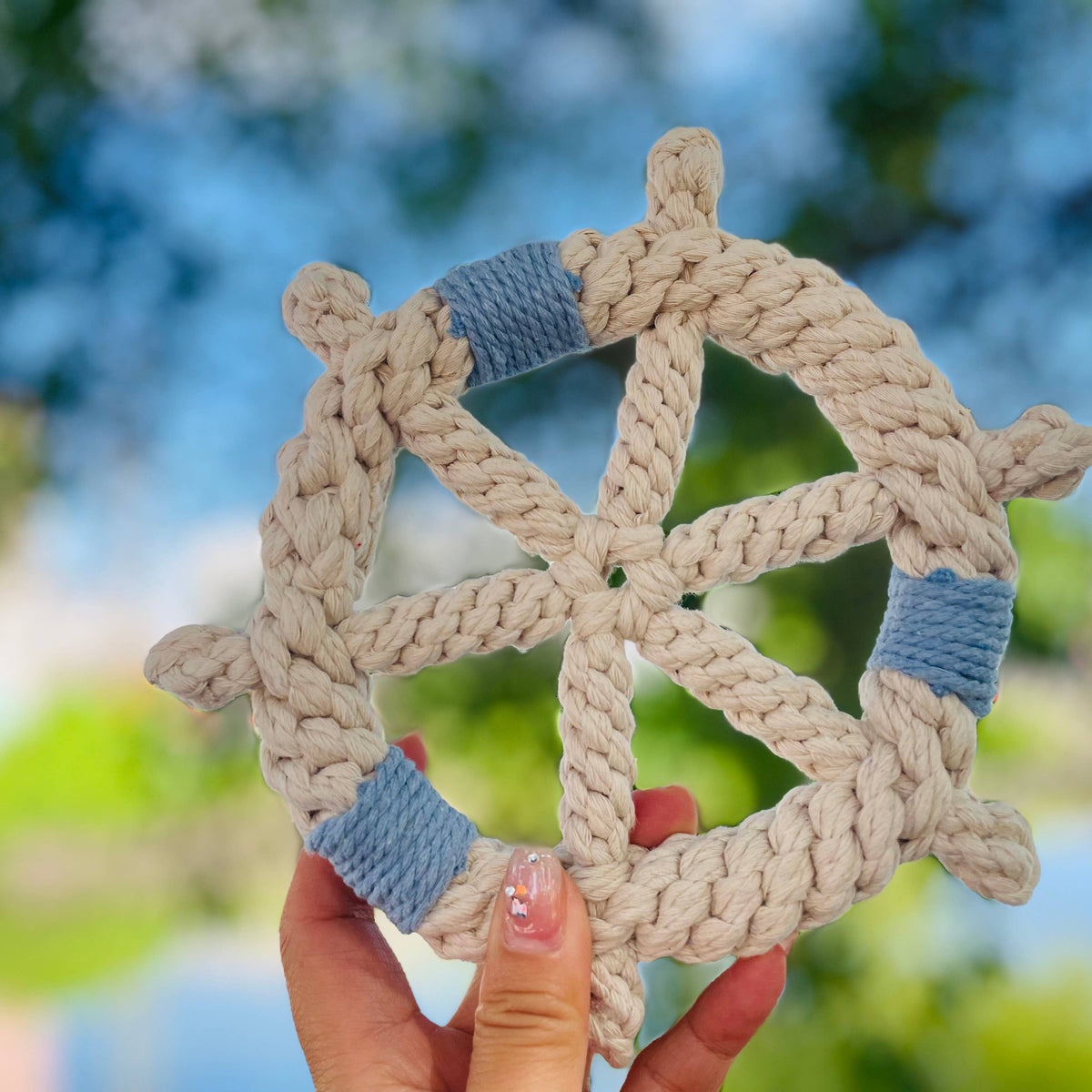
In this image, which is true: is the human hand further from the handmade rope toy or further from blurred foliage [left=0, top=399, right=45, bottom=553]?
blurred foliage [left=0, top=399, right=45, bottom=553]

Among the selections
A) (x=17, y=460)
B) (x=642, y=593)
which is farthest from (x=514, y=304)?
(x=17, y=460)

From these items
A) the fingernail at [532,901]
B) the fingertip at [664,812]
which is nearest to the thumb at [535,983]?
the fingernail at [532,901]

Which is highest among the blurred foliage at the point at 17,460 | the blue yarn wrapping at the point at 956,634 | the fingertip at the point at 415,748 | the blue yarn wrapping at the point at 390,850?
the blurred foliage at the point at 17,460

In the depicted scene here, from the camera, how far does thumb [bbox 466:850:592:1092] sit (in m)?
0.60

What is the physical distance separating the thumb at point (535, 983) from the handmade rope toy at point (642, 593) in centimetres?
2

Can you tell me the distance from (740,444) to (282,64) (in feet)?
2.42

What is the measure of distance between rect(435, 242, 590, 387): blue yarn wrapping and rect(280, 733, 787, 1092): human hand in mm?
359

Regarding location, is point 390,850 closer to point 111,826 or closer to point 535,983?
point 535,983

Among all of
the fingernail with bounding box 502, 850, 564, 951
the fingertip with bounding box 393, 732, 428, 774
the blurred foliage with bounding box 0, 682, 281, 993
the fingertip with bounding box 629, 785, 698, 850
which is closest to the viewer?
the fingernail with bounding box 502, 850, 564, 951

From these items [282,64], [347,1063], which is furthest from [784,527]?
[282,64]

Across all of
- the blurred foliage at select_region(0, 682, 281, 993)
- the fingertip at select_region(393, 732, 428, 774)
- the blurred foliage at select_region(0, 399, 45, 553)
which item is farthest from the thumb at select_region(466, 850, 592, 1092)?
the blurred foliage at select_region(0, 399, 45, 553)

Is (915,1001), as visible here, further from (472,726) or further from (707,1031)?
(472,726)

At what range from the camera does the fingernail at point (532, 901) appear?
1.97 ft

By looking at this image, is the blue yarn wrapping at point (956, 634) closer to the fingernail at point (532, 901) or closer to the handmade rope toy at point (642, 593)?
the handmade rope toy at point (642, 593)
